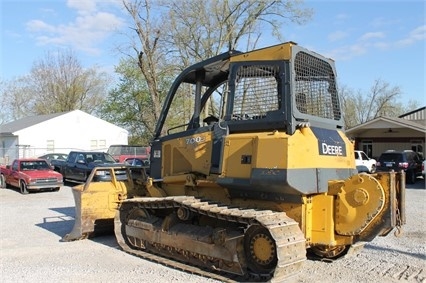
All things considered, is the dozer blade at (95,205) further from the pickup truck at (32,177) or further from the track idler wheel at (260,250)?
the pickup truck at (32,177)

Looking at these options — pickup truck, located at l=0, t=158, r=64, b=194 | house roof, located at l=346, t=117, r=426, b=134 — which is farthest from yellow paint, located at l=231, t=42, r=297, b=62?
house roof, located at l=346, t=117, r=426, b=134

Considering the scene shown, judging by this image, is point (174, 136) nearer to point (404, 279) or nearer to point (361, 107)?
point (404, 279)

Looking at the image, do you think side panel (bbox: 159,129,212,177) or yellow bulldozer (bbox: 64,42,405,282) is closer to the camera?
yellow bulldozer (bbox: 64,42,405,282)

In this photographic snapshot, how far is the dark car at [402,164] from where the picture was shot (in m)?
22.9

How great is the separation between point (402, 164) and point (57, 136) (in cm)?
3011

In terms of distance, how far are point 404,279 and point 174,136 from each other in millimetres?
4156

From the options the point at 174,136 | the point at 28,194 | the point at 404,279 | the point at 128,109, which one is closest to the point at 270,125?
the point at 174,136

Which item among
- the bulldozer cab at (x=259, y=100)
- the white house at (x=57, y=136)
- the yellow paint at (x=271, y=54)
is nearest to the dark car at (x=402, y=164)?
the bulldozer cab at (x=259, y=100)

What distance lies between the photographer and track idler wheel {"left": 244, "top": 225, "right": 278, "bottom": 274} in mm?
5562

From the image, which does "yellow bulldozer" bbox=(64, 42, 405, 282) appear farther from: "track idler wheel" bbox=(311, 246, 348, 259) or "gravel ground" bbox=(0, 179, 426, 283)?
"gravel ground" bbox=(0, 179, 426, 283)

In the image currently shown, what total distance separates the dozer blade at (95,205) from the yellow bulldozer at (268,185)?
108 cm

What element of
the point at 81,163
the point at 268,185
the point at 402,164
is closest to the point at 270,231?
the point at 268,185

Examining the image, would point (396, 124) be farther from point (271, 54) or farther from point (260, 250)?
point (260, 250)

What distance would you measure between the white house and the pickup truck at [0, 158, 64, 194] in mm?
17719
